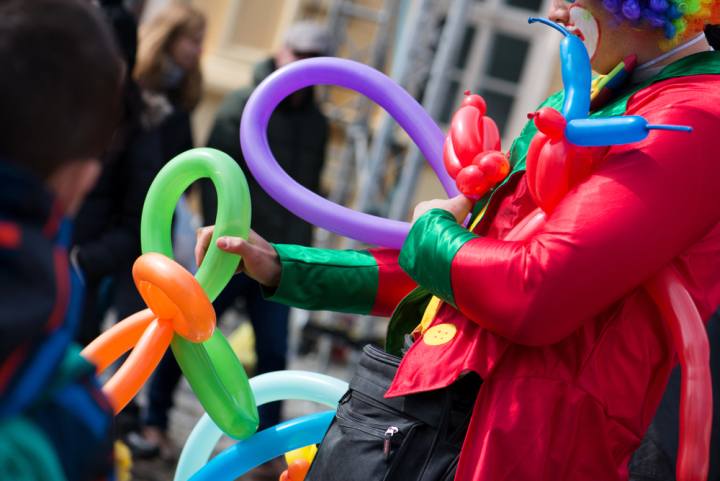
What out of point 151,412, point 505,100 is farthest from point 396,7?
point 151,412

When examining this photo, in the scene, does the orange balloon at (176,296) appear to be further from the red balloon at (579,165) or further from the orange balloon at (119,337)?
the red balloon at (579,165)

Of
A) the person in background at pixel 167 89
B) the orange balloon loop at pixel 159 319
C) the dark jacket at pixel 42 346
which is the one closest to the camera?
the dark jacket at pixel 42 346

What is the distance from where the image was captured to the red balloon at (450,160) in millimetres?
2084

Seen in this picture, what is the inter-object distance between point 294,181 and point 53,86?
108cm

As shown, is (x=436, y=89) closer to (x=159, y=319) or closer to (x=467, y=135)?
(x=467, y=135)

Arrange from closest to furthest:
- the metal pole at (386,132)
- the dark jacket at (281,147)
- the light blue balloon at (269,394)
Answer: the light blue balloon at (269,394)
the dark jacket at (281,147)
the metal pole at (386,132)

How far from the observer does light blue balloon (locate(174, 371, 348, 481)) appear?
7.83 feet

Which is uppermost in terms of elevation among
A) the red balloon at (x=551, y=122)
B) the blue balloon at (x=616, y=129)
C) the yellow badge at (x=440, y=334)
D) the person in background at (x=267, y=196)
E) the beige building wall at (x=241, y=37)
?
the blue balloon at (x=616, y=129)

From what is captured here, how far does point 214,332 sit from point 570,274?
702 millimetres

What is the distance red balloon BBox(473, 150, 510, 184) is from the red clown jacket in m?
0.13

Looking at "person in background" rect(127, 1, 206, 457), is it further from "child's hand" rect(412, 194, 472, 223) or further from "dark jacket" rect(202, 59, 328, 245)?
"child's hand" rect(412, 194, 472, 223)

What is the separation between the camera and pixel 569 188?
70.6 inches

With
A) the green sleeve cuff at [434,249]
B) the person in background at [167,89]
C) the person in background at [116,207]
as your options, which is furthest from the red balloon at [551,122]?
the person in background at [167,89]

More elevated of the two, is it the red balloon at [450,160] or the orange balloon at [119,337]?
the red balloon at [450,160]
